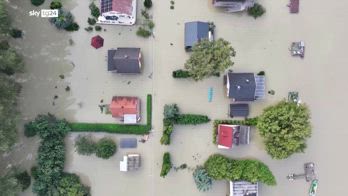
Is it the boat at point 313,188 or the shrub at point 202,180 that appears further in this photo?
the boat at point 313,188

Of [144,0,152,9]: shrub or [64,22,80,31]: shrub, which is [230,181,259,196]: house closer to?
[144,0,152,9]: shrub

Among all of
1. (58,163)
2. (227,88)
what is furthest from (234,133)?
(58,163)

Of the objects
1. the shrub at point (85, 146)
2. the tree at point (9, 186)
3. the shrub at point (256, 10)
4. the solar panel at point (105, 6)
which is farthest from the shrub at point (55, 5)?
the shrub at point (256, 10)

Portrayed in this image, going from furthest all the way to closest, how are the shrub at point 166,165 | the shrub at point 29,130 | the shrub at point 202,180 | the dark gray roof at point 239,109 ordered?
1. the dark gray roof at point 239,109
2. the shrub at point 29,130
3. the shrub at point 166,165
4. the shrub at point 202,180

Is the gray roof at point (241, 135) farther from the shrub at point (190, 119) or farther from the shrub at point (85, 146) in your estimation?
the shrub at point (85, 146)

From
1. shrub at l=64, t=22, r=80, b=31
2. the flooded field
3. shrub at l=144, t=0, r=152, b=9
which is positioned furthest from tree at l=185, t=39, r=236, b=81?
shrub at l=64, t=22, r=80, b=31

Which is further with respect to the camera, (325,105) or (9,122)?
(325,105)

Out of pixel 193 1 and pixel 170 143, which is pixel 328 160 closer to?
pixel 170 143
